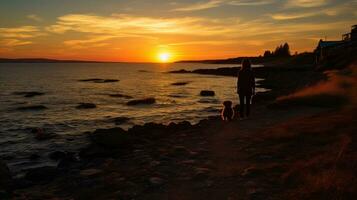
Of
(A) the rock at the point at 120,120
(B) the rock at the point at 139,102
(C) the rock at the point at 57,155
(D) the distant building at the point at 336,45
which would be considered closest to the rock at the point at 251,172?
(C) the rock at the point at 57,155

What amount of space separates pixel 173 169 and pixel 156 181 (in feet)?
3.42

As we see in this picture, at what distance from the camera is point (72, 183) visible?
28.3 ft

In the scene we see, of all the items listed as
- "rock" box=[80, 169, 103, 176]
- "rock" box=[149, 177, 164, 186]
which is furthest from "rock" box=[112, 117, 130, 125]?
"rock" box=[149, 177, 164, 186]

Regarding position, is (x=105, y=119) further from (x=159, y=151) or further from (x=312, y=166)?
(x=312, y=166)

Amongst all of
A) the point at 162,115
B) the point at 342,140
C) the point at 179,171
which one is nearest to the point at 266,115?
the point at 342,140

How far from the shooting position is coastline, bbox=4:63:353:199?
24.5 ft

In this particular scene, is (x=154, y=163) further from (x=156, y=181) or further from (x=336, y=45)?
(x=336, y=45)

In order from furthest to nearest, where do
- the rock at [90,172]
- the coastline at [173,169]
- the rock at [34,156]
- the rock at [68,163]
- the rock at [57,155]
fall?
the rock at [34,156]
the rock at [57,155]
the rock at [68,163]
the rock at [90,172]
the coastline at [173,169]

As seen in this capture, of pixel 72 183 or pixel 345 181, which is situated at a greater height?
pixel 345 181

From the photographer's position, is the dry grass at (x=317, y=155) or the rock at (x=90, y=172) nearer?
the dry grass at (x=317, y=155)

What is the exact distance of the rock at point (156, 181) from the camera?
7.90 meters

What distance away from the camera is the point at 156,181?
8.05 meters

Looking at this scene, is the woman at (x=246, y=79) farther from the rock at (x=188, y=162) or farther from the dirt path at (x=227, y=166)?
the rock at (x=188, y=162)

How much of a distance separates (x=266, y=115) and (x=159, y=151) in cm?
767
